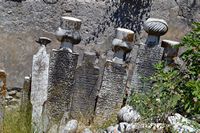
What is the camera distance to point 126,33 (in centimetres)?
547

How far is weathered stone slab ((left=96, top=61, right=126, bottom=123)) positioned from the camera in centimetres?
550

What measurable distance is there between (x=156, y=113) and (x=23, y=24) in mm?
3718

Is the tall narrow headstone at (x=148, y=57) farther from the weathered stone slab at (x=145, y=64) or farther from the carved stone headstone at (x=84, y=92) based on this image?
the carved stone headstone at (x=84, y=92)

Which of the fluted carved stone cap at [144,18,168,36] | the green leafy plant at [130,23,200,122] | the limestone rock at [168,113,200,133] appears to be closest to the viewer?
the limestone rock at [168,113,200,133]

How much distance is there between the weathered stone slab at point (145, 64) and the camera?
547 cm

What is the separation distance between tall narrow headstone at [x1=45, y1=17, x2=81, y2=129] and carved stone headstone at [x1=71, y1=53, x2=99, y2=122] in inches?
2.7

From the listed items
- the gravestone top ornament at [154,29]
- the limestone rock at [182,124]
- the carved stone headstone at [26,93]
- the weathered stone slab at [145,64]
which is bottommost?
the carved stone headstone at [26,93]

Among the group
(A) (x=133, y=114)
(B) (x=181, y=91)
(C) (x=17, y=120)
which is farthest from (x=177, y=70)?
(C) (x=17, y=120)

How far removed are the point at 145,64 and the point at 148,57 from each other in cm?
8

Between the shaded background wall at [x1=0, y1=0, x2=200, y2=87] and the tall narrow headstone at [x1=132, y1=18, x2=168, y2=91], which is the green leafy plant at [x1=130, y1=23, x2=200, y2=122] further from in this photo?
the shaded background wall at [x1=0, y1=0, x2=200, y2=87]

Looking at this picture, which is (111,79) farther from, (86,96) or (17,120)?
(17,120)

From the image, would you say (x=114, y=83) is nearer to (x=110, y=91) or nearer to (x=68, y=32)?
(x=110, y=91)

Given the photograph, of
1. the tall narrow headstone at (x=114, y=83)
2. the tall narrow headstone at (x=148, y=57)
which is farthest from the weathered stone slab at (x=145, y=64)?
the tall narrow headstone at (x=114, y=83)

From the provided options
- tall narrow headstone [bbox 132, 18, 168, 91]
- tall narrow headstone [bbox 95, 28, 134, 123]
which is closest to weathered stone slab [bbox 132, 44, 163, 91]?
tall narrow headstone [bbox 132, 18, 168, 91]
